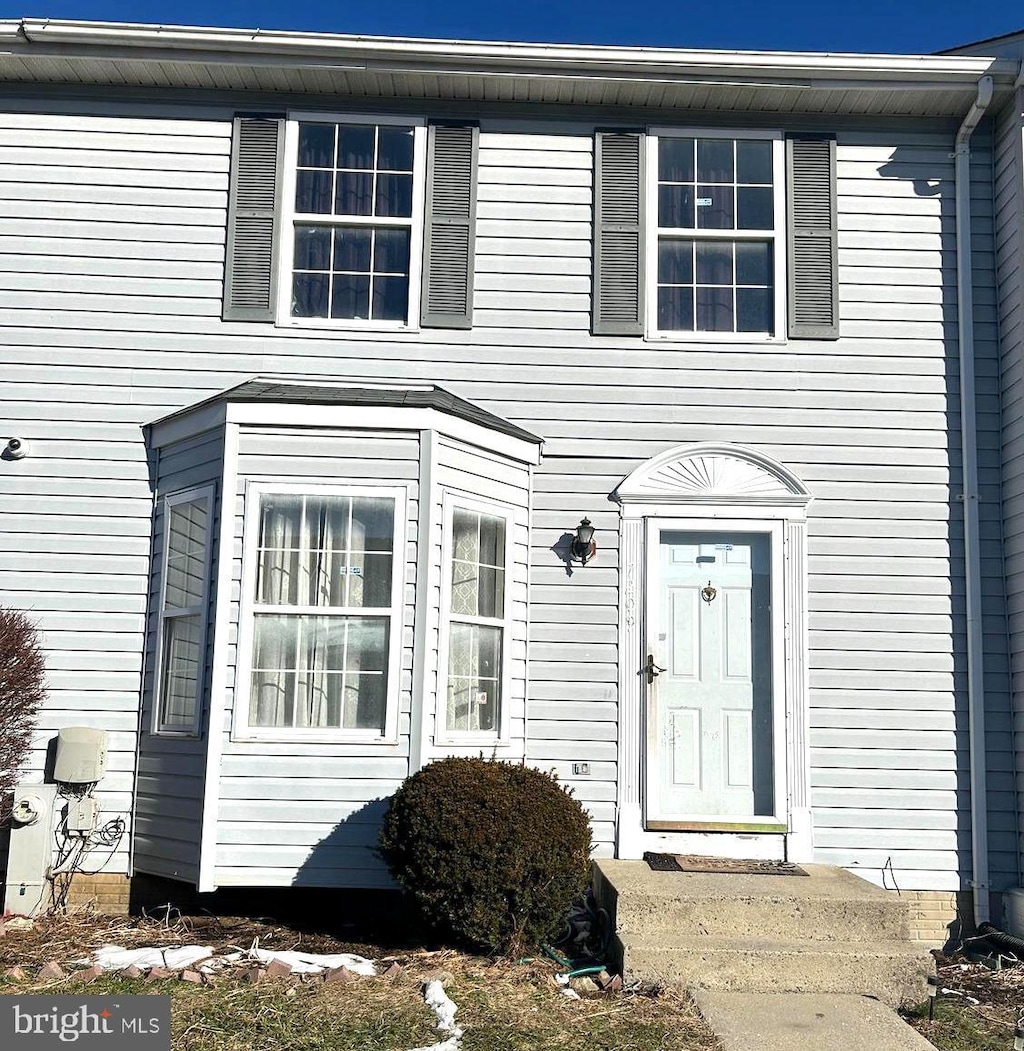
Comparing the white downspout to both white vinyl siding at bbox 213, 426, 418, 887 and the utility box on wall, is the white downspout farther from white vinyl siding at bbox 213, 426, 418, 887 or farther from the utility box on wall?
the utility box on wall

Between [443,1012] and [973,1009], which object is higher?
[443,1012]

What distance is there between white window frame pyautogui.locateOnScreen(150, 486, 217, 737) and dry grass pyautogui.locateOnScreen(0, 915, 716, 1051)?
53.1 inches

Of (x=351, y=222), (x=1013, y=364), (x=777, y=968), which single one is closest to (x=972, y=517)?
(x=1013, y=364)

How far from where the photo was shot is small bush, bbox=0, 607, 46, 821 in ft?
21.0

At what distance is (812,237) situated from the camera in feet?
24.4

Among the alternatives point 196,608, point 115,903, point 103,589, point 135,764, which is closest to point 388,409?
point 196,608

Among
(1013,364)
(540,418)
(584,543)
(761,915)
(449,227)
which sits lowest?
(761,915)

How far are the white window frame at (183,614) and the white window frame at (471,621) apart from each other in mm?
1419

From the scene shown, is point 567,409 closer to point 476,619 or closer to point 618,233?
point 618,233

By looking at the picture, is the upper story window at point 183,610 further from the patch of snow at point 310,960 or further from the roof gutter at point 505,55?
the roof gutter at point 505,55

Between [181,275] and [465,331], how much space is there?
6.42 feet

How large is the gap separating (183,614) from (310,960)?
226 centimetres

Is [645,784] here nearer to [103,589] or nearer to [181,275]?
[103,589]

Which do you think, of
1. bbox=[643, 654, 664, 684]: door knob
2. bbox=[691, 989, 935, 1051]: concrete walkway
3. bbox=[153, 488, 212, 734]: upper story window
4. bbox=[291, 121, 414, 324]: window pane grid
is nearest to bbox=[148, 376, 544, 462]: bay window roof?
bbox=[153, 488, 212, 734]: upper story window
